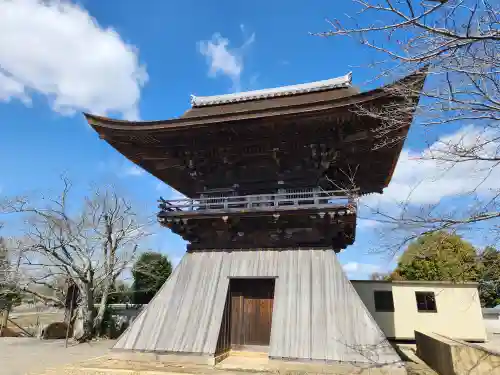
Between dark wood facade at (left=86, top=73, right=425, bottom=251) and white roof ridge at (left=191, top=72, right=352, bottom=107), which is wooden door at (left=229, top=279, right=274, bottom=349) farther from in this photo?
white roof ridge at (left=191, top=72, right=352, bottom=107)

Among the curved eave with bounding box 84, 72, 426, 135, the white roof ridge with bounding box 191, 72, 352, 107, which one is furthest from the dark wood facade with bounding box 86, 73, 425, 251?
the white roof ridge with bounding box 191, 72, 352, 107

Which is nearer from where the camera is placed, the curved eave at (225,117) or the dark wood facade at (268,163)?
the curved eave at (225,117)

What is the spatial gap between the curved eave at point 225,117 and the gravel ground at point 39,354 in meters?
7.28

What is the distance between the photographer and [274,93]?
12.3 metres

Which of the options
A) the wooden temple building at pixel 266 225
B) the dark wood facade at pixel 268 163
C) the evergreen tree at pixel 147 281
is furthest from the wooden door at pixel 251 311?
the evergreen tree at pixel 147 281

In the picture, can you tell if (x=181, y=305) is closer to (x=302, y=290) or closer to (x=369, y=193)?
(x=302, y=290)

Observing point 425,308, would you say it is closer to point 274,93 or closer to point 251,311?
point 251,311

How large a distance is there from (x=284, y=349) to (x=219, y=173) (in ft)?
19.1

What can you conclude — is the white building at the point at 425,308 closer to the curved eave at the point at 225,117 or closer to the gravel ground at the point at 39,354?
the curved eave at the point at 225,117

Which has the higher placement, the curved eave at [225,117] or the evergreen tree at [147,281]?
the curved eave at [225,117]

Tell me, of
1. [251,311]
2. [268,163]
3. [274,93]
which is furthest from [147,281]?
[274,93]

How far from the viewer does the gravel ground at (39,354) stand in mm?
9656

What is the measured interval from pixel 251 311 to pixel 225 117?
232 inches

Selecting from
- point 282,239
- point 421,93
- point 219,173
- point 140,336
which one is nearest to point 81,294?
point 140,336
